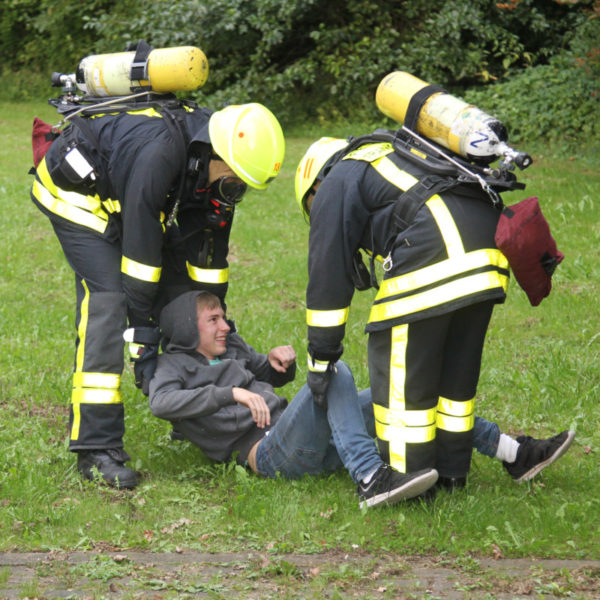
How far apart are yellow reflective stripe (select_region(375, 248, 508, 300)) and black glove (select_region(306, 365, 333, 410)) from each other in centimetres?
54

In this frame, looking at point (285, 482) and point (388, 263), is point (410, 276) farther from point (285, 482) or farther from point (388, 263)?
point (285, 482)

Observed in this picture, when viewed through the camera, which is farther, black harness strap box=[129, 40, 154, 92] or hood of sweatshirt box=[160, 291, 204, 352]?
black harness strap box=[129, 40, 154, 92]

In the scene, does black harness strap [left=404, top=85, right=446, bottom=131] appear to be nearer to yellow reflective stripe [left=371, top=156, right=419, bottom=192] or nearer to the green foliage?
yellow reflective stripe [left=371, top=156, right=419, bottom=192]

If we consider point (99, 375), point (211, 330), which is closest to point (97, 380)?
point (99, 375)

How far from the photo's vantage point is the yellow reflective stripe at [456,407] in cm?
460

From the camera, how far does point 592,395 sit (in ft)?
20.0

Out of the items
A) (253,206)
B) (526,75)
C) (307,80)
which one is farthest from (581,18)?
(253,206)

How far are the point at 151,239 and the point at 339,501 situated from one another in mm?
1632

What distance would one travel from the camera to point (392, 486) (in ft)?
14.6

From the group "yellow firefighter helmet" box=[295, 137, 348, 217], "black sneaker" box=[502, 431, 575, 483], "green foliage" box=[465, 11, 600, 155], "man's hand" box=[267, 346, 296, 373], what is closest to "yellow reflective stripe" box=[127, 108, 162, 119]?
"yellow firefighter helmet" box=[295, 137, 348, 217]

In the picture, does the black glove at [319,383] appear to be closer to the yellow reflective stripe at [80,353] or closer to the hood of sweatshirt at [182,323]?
the hood of sweatshirt at [182,323]

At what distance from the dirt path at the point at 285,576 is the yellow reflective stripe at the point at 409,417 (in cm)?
61

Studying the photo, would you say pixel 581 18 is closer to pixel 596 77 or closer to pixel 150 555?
pixel 596 77

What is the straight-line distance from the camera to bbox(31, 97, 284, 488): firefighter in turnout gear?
4.93 metres
